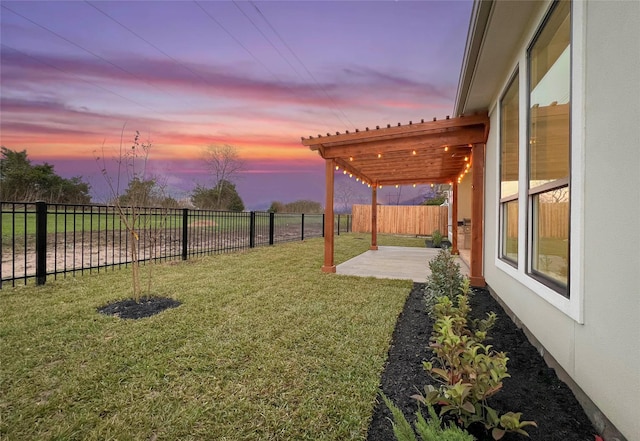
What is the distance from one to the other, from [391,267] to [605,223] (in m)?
5.40

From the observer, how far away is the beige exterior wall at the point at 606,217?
130cm

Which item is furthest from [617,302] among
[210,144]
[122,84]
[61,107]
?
[210,144]

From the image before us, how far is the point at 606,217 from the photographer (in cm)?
151

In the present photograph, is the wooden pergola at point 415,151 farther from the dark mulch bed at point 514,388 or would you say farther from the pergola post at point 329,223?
the dark mulch bed at point 514,388

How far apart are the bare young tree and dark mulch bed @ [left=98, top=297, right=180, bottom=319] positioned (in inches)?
766

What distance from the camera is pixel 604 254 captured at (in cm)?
151

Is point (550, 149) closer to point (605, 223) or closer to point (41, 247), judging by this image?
point (605, 223)

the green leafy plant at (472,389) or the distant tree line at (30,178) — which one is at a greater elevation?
the distant tree line at (30,178)

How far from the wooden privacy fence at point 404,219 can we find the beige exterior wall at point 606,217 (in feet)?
47.3

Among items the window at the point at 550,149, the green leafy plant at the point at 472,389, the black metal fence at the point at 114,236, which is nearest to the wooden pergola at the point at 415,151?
the window at the point at 550,149

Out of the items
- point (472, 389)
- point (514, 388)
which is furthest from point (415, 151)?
point (472, 389)

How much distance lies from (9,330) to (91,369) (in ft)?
4.79

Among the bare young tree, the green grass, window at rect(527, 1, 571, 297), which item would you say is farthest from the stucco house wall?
the bare young tree

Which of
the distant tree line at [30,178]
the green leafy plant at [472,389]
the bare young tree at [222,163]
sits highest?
the bare young tree at [222,163]
